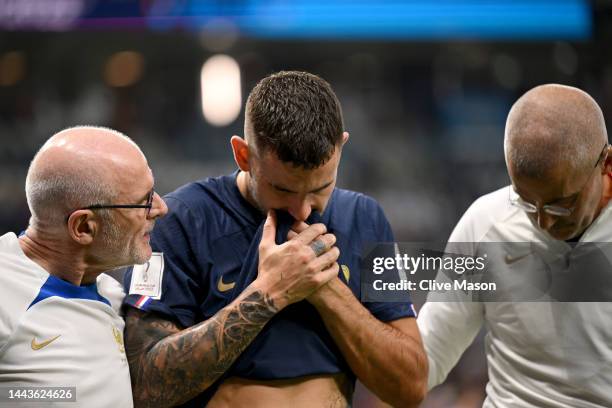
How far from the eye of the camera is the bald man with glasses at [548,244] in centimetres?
251

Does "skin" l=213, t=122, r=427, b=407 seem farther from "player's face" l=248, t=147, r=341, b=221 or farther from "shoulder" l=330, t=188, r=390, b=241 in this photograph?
"shoulder" l=330, t=188, r=390, b=241

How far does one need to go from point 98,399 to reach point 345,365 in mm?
756

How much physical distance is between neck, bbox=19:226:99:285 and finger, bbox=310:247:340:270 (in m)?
0.69

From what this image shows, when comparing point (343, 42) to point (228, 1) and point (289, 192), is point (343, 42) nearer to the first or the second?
point (228, 1)

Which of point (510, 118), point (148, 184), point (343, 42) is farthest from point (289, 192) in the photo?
point (343, 42)

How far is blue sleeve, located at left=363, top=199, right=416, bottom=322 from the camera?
2572 millimetres

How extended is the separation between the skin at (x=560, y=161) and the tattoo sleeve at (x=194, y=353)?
0.92 m

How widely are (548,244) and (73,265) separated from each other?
5.12 feet

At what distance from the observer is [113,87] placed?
26.0 ft

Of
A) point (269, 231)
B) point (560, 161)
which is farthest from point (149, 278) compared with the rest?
point (560, 161)

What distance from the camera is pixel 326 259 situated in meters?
2.38

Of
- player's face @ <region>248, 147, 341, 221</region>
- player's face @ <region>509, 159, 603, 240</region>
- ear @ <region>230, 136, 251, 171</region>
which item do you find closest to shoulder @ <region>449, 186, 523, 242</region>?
player's face @ <region>509, 159, 603, 240</region>

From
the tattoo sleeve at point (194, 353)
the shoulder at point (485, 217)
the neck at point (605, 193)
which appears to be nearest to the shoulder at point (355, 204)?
the shoulder at point (485, 217)

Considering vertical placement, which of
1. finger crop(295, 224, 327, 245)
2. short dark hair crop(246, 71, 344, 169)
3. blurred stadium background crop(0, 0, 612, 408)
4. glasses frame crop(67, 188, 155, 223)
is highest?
short dark hair crop(246, 71, 344, 169)
